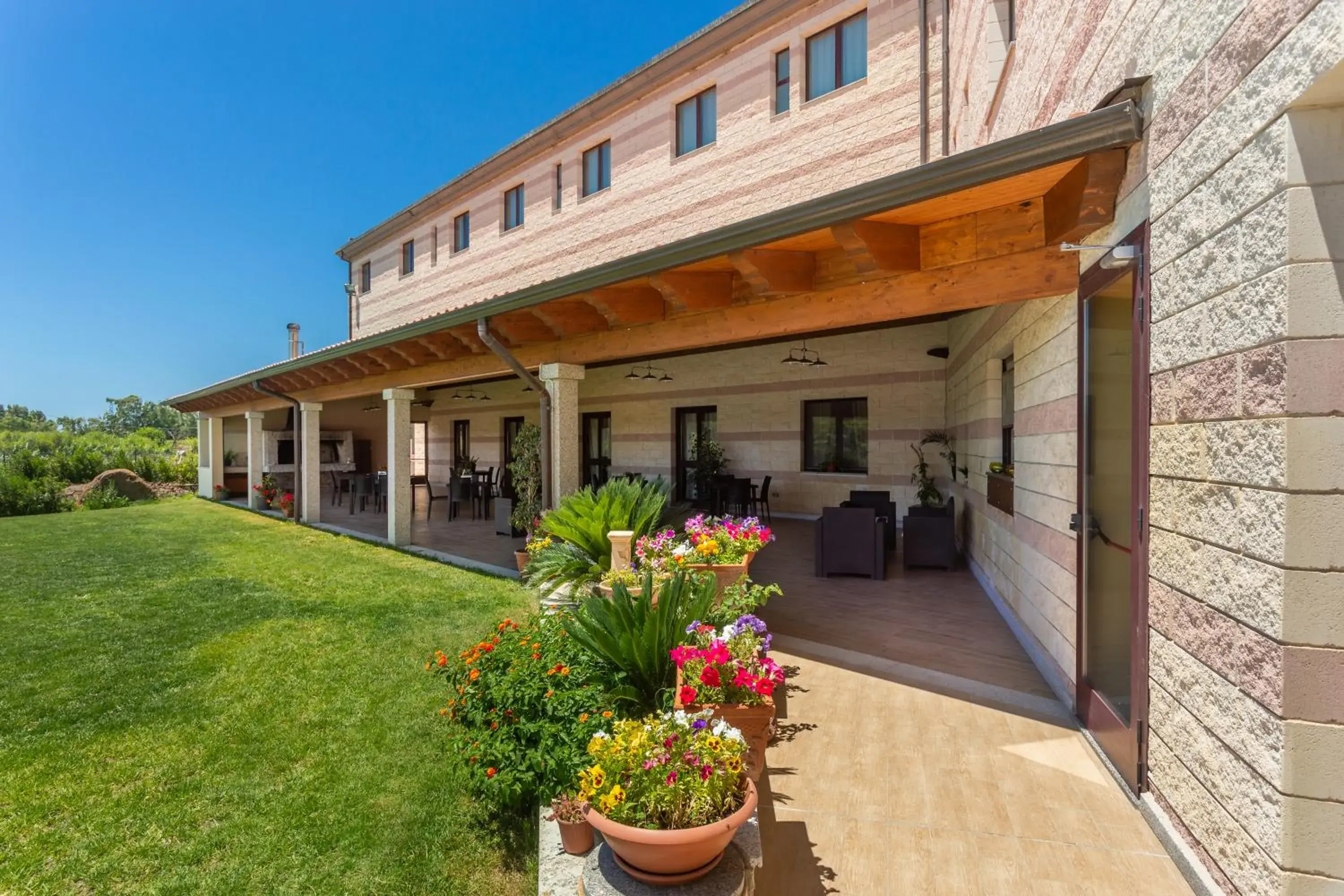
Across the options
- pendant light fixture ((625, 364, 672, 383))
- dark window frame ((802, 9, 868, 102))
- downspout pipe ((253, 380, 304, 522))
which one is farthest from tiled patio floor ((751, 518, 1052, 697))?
downspout pipe ((253, 380, 304, 522))

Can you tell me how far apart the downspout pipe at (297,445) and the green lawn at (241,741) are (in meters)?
5.09

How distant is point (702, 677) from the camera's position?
101 inches

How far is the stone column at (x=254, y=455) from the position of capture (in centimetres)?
1576

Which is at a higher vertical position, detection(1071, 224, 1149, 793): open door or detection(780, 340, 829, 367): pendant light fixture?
detection(780, 340, 829, 367): pendant light fixture

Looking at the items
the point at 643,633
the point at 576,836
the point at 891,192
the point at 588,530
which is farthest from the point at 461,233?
the point at 576,836

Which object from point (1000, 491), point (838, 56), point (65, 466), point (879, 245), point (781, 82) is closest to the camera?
point (879, 245)

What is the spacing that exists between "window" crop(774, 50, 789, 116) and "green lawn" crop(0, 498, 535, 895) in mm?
7441

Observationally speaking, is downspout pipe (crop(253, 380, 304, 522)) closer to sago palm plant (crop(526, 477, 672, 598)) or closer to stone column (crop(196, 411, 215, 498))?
stone column (crop(196, 411, 215, 498))

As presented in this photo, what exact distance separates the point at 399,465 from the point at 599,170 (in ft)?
20.9

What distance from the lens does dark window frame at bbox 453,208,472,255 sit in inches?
583

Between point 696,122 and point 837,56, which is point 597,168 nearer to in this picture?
point 696,122

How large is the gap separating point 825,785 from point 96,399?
10914 centimetres

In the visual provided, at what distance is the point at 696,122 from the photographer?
10.2 m

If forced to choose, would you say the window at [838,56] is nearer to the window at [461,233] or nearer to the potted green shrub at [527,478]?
the potted green shrub at [527,478]
